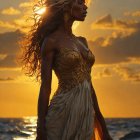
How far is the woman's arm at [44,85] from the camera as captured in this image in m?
6.29

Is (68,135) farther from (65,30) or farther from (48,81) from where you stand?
(65,30)

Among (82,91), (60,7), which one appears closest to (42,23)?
(60,7)

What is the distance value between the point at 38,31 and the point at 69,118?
0.98 m

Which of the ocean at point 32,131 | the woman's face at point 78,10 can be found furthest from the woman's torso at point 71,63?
the ocean at point 32,131

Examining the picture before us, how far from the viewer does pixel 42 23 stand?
656 centimetres

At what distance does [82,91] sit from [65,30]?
676 mm

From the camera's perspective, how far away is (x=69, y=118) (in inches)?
253

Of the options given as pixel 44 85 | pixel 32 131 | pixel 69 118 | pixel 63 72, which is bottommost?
pixel 32 131

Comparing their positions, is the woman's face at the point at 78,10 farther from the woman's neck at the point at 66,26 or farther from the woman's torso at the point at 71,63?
the woman's torso at the point at 71,63

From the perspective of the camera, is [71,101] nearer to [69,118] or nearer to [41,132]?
[69,118]

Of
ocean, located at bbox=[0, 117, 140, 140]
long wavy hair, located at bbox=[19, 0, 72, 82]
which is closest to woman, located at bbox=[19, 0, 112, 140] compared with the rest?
long wavy hair, located at bbox=[19, 0, 72, 82]

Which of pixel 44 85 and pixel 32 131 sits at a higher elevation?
pixel 44 85

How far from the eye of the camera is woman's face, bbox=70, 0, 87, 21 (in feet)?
21.3

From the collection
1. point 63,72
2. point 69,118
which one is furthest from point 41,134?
point 63,72
